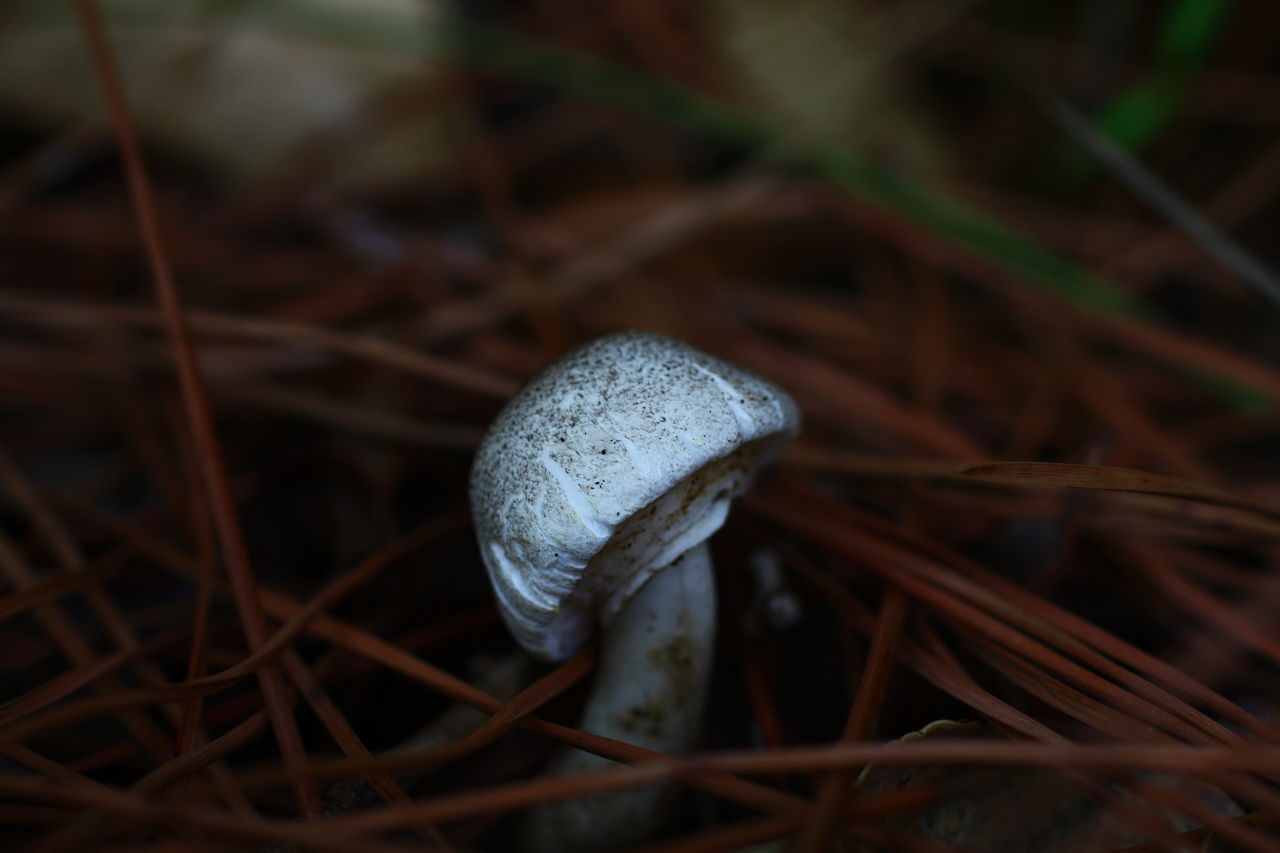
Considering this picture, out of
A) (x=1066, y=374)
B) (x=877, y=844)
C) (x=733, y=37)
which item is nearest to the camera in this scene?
(x=877, y=844)

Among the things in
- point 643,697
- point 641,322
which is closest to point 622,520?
point 643,697

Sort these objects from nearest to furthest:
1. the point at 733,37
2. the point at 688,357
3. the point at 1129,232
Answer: the point at 688,357
the point at 1129,232
the point at 733,37

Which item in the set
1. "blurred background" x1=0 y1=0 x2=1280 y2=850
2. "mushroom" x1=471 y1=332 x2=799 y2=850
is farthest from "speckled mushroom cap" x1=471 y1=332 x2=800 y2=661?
"blurred background" x1=0 y1=0 x2=1280 y2=850

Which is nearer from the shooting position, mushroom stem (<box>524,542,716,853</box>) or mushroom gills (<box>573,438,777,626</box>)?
mushroom gills (<box>573,438,777,626</box>)

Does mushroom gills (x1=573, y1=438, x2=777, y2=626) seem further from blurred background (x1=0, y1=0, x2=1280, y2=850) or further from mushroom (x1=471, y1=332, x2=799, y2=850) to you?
blurred background (x1=0, y1=0, x2=1280, y2=850)

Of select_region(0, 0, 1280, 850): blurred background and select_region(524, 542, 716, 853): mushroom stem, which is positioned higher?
select_region(0, 0, 1280, 850): blurred background

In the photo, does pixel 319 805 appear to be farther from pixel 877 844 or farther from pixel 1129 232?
pixel 1129 232

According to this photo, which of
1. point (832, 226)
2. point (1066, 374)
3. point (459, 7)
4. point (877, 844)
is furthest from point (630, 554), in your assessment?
point (459, 7)

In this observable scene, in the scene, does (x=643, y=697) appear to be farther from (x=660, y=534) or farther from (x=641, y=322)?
(x=641, y=322)
